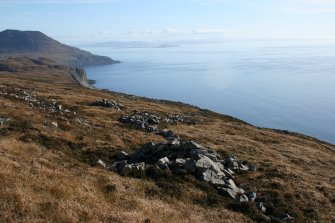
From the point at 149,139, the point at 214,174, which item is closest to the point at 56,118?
the point at 149,139

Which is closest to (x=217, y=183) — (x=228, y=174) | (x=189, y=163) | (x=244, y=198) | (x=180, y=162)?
(x=244, y=198)

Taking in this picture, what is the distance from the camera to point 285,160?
47.4 metres

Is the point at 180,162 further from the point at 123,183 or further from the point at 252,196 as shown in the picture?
the point at 123,183

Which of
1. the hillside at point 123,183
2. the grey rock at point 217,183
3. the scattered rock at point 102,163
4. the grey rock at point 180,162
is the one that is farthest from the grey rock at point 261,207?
the scattered rock at point 102,163

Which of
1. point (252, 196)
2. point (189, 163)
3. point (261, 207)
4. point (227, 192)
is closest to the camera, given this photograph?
point (261, 207)

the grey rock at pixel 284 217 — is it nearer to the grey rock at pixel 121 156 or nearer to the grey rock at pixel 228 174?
the grey rock at pixel 228 174

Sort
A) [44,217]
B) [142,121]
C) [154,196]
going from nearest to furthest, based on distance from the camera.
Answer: [44,217] → [154,196] → [142,121]

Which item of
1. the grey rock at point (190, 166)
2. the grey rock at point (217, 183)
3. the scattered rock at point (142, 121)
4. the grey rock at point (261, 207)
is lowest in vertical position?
the scattered rock at point (142, 121)

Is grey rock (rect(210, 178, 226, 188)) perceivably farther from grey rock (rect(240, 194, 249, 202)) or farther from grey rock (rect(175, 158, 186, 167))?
grey rock (rect(175, 158, 186, 167))

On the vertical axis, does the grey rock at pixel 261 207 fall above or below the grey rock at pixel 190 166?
below

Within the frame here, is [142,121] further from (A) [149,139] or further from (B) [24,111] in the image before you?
(B) [24,111]

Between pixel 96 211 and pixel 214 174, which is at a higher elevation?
pixel 96 211

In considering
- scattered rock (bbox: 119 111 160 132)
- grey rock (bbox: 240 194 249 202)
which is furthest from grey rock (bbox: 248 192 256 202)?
scattered rock (bbox: 119 111 160 132)

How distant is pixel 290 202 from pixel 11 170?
17.9 meters
